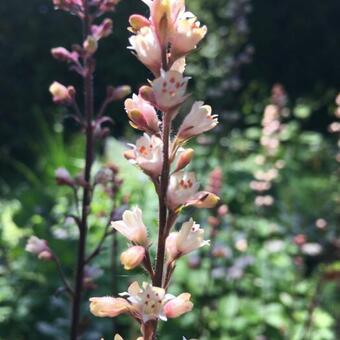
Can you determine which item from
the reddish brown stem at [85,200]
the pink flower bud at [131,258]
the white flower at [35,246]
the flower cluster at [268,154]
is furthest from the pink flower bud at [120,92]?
the flower cluster at [268,154]

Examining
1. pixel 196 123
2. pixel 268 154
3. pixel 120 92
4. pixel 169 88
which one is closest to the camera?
pixel 169 88

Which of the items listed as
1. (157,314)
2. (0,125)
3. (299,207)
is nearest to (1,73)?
(0,125)

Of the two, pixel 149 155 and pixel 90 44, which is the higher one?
pixel 90 44

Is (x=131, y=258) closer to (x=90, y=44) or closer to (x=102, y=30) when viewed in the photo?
(x=90, y=44)

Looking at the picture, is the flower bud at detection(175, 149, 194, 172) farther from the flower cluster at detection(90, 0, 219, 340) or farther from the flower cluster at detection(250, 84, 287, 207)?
the flower cluster at detection(250, 84, 287, 207)

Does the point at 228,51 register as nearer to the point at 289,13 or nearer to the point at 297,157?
the point at 297,157

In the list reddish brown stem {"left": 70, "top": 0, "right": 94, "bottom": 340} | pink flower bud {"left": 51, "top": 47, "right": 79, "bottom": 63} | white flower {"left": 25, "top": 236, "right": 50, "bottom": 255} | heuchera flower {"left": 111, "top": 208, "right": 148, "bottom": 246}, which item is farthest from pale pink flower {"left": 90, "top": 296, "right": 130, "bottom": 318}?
pink flower bud {"left": 51, "top": 47, "right": 79, "bottom": 63}

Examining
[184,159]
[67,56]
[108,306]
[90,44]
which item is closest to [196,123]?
[184,159]
